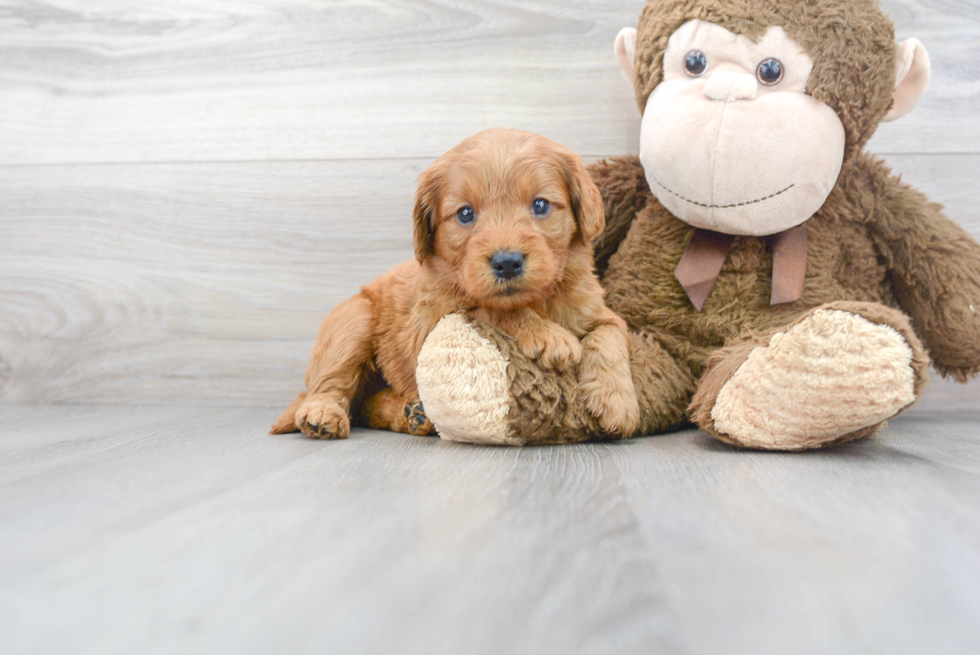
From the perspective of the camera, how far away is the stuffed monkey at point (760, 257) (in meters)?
0.90

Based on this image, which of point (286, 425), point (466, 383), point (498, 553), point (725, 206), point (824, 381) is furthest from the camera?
point (286, 425)

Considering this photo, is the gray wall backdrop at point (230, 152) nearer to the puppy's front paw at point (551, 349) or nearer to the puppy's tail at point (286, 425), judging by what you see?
the puppy's tail at point (286, 425)

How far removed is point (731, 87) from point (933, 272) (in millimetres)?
474

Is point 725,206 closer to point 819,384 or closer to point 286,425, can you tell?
point 819,384

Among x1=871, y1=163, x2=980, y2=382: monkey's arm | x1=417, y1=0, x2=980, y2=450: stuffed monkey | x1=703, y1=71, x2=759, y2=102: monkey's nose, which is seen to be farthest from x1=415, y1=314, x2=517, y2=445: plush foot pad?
x1=871, y1=163, x2=980, y2=382: monkey's arm

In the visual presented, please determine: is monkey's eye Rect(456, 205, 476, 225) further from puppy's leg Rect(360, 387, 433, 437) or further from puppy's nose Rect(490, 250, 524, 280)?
puppy's leg Rect(360, 387, 433, 437)

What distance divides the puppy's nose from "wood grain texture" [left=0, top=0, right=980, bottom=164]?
2.24 feet

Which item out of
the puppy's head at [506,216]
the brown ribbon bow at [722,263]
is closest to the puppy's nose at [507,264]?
the puppy's head at [506,216]

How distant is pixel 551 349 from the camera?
1.00 meters

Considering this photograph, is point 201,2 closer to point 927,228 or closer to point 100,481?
point 100,481

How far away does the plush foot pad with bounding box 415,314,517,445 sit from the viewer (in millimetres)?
975

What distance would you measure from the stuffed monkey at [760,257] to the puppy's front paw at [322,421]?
19 cm

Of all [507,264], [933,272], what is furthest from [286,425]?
[933,272]

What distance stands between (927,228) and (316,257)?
1229 millimetres
